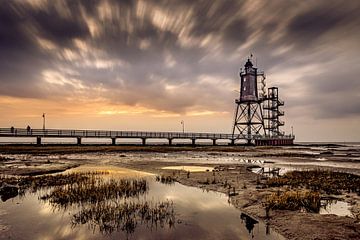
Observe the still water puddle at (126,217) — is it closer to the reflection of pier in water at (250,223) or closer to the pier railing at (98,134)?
the reflection of pier in water at (250,223)

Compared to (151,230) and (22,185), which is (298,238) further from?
(22,185)

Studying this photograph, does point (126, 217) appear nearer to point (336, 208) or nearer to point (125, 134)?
point (336, 208)

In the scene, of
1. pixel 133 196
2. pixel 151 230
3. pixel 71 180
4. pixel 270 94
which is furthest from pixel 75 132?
pixel 270 94

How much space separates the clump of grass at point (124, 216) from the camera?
293 inches

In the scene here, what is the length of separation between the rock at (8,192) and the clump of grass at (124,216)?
417cm

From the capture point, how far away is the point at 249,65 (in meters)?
87.1

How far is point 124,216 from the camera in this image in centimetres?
820

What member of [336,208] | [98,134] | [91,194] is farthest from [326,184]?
[98,134]

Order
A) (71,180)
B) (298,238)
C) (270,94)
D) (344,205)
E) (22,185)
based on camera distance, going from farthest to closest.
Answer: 1. (270,94)
2. (71,180)
3. (22,185)
4. (344,205)
5. (298,238)

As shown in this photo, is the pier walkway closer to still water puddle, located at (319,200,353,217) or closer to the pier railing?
the pier railing

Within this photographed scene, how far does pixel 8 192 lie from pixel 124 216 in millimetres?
6707

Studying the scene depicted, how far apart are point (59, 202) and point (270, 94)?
92113 millimetres

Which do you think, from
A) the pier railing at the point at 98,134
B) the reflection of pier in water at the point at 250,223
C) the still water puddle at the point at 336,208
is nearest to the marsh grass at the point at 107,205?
the reflection of pier in water at the point at 250,223

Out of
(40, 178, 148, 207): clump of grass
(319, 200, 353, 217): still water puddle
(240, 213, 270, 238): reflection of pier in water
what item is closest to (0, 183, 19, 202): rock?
(40, 178, 148, 207): clump of grass
